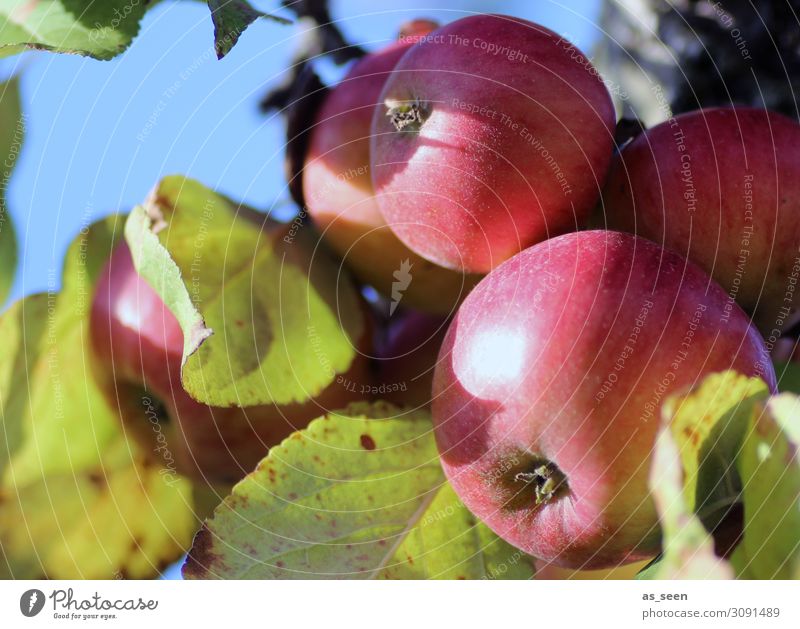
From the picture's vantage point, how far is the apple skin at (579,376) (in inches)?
16.4

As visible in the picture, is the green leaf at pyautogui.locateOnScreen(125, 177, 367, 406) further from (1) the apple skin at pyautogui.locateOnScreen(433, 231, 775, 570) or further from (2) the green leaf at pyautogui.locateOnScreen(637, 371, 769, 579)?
(2) the green leaf at pyautogui.locateOnScreen(637, 371, 769, 579)

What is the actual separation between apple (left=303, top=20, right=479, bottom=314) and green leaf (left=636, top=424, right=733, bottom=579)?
186mm

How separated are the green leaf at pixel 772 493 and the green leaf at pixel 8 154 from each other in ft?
1.60

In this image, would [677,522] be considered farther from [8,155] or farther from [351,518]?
[8,155]

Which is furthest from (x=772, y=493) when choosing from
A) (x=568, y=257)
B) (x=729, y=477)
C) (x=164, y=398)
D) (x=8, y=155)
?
Result: (x=8, y=155)

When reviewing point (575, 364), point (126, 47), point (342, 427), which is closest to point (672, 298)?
point (575, 364)

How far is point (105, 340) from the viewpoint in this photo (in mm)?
593

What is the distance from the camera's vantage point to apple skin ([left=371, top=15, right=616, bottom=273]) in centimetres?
46

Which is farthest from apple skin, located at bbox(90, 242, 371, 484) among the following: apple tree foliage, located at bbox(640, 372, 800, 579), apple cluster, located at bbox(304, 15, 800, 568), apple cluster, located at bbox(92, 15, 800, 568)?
apple tree foliage, located at bbox(640, 372, 800, 579)

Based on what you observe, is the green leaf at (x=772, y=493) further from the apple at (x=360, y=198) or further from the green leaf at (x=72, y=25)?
the green leaf at (x=72, y=25)

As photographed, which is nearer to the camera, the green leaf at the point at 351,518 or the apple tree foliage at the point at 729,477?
the apple tree foliage at the point at 729,477

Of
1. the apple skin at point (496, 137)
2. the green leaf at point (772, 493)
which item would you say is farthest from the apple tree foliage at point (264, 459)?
the apple skin at point (496, 137)

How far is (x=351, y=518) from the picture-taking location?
0.53m
